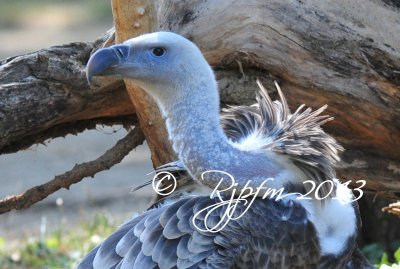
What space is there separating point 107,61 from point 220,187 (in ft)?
2.10

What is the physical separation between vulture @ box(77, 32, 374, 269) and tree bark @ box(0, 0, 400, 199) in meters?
0.55

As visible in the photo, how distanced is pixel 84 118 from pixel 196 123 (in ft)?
4.57

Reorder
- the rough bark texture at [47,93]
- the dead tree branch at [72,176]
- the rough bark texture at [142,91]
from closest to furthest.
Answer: the rough bark texture at [142,91]
the rough bark texture at [47,93]
the dead tree branch at [72,176]

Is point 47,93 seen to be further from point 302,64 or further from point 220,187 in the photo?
point 220,187

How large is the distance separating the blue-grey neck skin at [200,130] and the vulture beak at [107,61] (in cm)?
19

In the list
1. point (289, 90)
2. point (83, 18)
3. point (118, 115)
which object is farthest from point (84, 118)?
point (83, 18)

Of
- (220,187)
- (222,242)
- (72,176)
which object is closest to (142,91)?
(72,176)

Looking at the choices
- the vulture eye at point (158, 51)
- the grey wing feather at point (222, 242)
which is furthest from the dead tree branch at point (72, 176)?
the vulture eye at point (158, 51)

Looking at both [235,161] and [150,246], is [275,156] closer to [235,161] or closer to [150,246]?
[235,161]

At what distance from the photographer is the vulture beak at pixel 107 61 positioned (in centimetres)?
357

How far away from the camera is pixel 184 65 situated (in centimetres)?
369

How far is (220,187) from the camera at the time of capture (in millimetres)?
3770

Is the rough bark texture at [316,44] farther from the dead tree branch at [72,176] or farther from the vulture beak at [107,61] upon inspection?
the vulture beak at [107,61]

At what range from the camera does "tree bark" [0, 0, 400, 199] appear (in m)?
4.52
